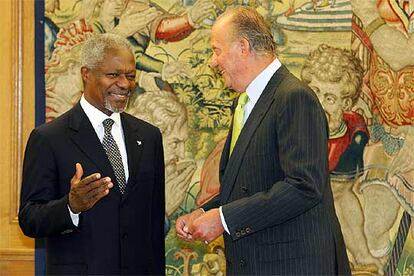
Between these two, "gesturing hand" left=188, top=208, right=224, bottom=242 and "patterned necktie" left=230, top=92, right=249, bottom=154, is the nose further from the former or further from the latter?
"gesturing hand" left=188, top=208, right=224, bottom=242

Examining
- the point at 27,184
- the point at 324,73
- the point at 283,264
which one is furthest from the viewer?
the point at 324,73

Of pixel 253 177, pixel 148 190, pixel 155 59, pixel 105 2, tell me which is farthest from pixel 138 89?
pixel 253 177

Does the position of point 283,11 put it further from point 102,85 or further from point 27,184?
point 27,184

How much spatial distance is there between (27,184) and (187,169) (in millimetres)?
1361

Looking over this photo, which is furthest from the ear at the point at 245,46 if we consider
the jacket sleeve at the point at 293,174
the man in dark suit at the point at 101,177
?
the man in dark suit at the point at 101,177

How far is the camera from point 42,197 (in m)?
3.10

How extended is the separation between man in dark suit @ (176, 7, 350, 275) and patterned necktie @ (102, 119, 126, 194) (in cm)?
41

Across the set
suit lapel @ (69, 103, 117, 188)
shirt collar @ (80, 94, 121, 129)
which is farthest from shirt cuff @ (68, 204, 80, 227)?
shirt collar @ (80, 94, 121, 129)

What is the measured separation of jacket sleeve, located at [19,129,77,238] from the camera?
9.96 feet

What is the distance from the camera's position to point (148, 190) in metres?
3.30

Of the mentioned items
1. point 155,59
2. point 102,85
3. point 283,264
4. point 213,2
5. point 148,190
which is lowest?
point 283,264

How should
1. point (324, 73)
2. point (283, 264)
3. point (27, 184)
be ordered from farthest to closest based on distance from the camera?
point (324, 73) → point (27, 184) → point (283, 264)

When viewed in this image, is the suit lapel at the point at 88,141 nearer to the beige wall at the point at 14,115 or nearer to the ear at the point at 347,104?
the beige wall at the point at 14,115

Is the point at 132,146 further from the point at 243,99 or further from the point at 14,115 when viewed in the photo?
the point at 14,115
